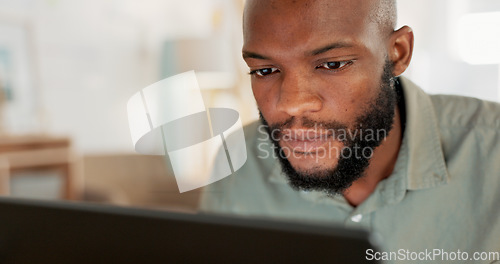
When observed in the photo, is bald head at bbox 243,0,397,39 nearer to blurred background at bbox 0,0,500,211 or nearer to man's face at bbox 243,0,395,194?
man's face at bbox 243,0,395,194

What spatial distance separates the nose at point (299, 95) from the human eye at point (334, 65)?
0.01m

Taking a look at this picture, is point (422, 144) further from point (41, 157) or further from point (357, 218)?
point (41, 157)

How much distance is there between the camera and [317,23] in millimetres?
276

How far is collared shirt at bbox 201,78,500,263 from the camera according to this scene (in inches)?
13.4

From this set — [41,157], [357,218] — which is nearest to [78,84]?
[41,157]

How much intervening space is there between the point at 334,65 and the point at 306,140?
57 millimetres

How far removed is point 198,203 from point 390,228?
0.69ft

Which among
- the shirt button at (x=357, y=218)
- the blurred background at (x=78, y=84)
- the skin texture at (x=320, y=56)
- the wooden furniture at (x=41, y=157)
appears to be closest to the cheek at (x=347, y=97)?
the skin texture at (x=320, y=56)

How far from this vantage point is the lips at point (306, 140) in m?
0.30

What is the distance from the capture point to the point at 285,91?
29 centimetres

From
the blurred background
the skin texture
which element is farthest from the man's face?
the blurred background

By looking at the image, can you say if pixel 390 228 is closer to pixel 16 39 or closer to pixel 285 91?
pixel 285 91

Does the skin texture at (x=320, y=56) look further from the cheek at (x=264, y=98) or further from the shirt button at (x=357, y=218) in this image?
the shirt button at (x=357, y=218)

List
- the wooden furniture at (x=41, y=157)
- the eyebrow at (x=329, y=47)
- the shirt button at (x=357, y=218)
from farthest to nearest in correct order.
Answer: the wooden furniture at (x=41, y=157)
the shirt button at (x=357, y=218)
the eyebrow at (x=329, y=47)
